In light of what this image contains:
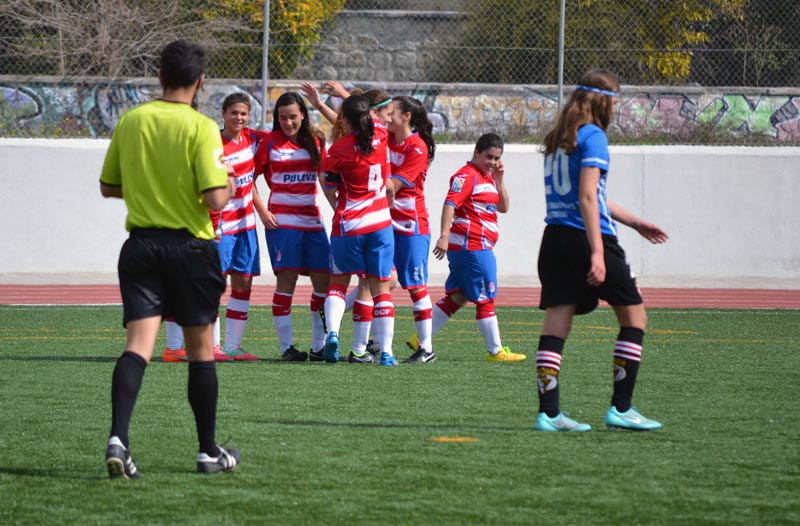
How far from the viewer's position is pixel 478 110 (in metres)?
18.3

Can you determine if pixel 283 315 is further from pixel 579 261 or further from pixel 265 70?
pixel 265 70

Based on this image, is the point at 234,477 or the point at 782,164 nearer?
the point at 234,477

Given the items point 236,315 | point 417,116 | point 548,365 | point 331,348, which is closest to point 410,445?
point 548,365

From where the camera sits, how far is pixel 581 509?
479 centimetres

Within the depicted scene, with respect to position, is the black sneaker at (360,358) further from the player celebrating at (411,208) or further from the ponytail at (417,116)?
the ponytail at (417,116)

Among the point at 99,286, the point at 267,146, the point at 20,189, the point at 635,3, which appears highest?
the point at 635,3

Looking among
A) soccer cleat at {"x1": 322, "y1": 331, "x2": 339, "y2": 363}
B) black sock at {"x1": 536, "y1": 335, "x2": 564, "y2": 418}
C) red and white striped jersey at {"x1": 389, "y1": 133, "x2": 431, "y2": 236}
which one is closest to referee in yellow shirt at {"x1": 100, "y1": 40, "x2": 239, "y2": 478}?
black sock at {"x1": 536, "y1": 335, "x2": 564, "y2": 418}

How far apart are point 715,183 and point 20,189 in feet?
31.3

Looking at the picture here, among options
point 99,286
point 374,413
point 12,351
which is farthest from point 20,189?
point 374,413

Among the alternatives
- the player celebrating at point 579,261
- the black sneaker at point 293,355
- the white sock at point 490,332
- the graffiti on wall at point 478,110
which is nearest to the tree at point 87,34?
the graffiti on wall at point 478,110

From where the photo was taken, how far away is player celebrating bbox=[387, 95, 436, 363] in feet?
31.9

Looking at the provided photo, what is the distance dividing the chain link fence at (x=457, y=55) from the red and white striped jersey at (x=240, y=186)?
8.05m

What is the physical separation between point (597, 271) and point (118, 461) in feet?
7.67

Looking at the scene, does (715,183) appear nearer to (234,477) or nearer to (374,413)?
(374,413)
